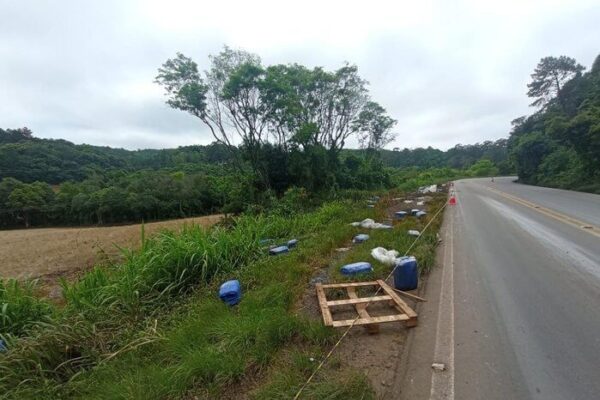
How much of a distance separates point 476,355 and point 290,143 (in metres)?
24.8

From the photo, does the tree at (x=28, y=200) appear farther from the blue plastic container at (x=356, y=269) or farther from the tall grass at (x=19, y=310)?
the blue plastic container at (x=356, y=269)

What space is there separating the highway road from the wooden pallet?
0.20 metres

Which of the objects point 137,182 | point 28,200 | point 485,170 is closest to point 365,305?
point 137,182

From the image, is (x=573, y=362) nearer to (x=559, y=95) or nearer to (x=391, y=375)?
(x=391, y=375)

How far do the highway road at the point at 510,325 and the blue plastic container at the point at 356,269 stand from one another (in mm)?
984

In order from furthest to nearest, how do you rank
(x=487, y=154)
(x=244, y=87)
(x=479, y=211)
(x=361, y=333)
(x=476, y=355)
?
(x=487, y=154)
(x=244, y=87)
(x=479, y=211)
(x=361, y=333)
(x=476, y=355)

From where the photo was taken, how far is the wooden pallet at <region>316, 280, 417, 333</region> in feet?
10.9

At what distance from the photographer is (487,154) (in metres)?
83.7

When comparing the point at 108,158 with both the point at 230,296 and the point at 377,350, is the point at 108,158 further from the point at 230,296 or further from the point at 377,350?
the point at 377,350

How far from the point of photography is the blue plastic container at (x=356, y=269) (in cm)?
499

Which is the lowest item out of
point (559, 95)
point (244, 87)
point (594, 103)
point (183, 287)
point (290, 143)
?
point (183, 287)

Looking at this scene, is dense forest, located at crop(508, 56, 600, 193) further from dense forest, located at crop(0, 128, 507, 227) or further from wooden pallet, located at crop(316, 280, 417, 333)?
wooden pallet, located at crop(316, 280, 417, 333)

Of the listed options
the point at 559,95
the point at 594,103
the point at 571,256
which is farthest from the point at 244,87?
the point at 559,95

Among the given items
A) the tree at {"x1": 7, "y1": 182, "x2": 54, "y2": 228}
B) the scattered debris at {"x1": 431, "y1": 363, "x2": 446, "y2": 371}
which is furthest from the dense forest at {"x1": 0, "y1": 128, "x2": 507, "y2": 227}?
the scattered debris at {"x1": 431, "y1": 363, "x2": 446, "y2": 371}
